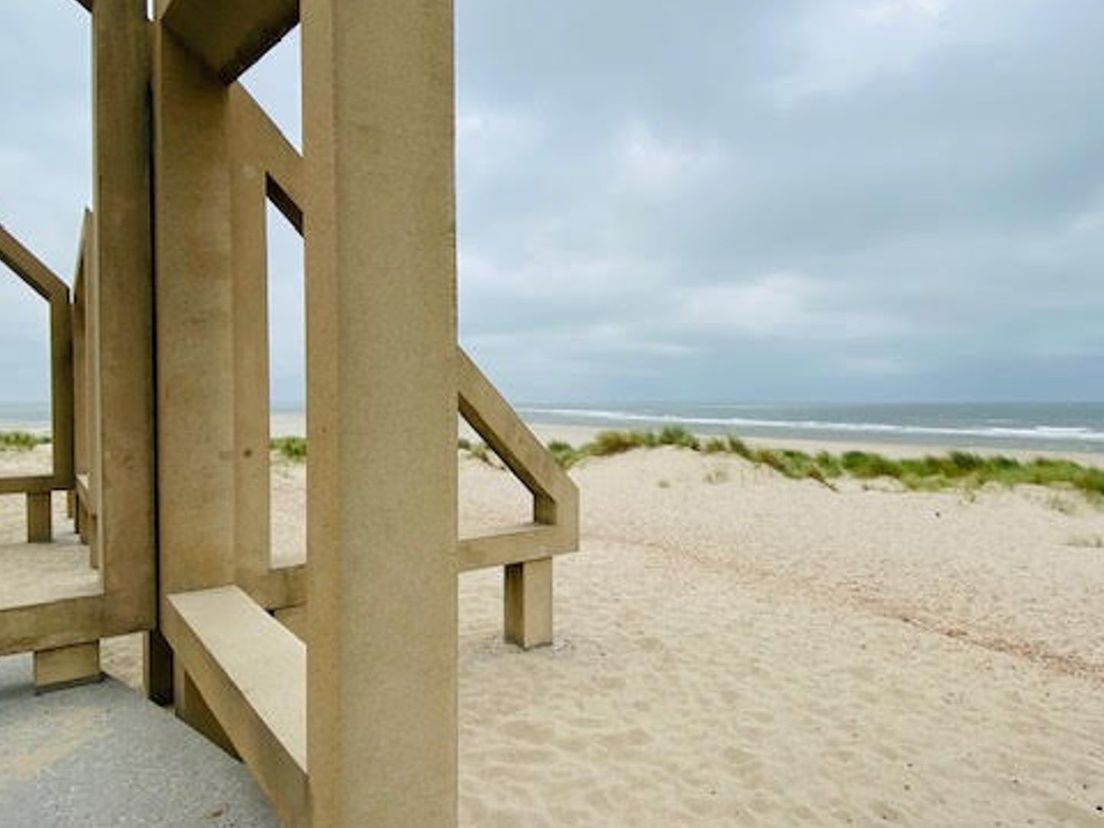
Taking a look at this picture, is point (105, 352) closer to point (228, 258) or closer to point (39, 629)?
point (228, 258)

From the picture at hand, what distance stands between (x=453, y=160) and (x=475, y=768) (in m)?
2.97

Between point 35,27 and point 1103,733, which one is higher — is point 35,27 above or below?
above

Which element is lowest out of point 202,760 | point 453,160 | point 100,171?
point 202,760

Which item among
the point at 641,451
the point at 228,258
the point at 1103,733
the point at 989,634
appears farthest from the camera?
the point at 641,451

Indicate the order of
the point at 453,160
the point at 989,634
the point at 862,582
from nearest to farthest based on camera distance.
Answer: the point at 453,160 → the point at 989,634 → the point at 862,582

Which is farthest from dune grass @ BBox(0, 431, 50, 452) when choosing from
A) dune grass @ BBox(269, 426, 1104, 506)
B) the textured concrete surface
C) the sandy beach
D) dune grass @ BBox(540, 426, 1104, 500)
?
the textured concrete surface

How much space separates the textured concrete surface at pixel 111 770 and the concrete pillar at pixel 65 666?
6 centimetres

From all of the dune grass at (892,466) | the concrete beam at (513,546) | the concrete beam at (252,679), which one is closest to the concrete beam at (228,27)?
the concrete beam at (252,679)

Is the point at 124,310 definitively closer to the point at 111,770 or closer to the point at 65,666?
the point at 65,666

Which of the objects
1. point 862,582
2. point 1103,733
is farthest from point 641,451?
point 1103,733

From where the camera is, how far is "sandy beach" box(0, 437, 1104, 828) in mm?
3312

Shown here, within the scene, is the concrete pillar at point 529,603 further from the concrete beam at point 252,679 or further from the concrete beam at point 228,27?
the concrete beam at point 228,27

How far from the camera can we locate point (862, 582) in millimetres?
8039

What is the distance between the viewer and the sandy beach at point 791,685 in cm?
331
